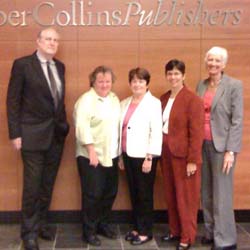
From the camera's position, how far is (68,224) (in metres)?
4.69

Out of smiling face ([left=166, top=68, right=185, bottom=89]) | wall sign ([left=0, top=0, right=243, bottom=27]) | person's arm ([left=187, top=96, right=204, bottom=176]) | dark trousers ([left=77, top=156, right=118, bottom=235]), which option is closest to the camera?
person's arm ([left=187, top=96, right=204, bottom=176])

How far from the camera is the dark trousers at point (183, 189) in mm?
3916

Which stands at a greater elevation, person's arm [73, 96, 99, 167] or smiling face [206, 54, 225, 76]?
smiling face [206, 54, 225, 76]

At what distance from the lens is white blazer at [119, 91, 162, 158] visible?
394 cm

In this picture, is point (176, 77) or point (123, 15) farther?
point (123, 15)

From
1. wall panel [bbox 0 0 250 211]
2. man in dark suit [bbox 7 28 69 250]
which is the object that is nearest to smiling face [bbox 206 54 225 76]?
wall panel [bbox 0 0 250 211]

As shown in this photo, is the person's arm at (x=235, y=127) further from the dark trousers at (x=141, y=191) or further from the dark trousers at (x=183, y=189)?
the dark trousers at (x=141, y=191)

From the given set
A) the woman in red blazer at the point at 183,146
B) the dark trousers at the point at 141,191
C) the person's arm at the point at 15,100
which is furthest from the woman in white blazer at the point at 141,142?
the person's arm at the point at 15,100

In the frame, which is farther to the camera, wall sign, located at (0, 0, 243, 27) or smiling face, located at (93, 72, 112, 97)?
wall sign, located at (0, 0, 243, 27)

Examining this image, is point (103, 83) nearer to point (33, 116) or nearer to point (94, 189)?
point (33, 116)

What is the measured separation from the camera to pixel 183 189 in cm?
393

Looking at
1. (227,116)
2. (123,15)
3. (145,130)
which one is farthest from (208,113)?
(123,15)

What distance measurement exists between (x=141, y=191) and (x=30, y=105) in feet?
4.00

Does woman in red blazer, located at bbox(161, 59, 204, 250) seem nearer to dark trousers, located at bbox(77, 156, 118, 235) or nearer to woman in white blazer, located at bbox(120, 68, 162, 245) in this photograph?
woman in white blazer, located at bbox(120, 68, 162, 245)
